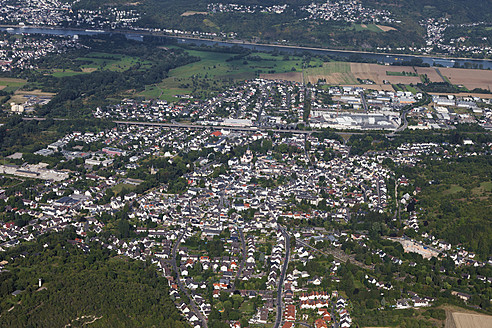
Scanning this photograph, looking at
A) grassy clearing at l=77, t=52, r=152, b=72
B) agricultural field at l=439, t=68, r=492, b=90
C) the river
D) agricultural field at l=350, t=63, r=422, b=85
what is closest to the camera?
agricultural field at l=439, t=68, r=492, b=90

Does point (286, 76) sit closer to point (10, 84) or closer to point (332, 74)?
point (332, 74)

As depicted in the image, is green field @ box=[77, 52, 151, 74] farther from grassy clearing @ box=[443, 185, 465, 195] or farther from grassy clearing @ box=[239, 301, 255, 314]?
grassy clearing @ box=[239, 301, 255, 314]

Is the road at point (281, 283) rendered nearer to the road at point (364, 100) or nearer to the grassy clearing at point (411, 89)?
the road at point (364, 100)

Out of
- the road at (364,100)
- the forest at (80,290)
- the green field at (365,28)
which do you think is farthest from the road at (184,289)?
the green field at (365,28)

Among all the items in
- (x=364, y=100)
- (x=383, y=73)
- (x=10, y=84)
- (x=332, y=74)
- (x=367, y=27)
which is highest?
(x=367, y=27)

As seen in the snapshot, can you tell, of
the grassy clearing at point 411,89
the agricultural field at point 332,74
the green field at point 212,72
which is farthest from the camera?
the agricultural field at point 332,74

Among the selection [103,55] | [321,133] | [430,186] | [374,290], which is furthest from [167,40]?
[374,290]

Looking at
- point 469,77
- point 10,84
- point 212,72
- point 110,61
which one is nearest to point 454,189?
point 469,77

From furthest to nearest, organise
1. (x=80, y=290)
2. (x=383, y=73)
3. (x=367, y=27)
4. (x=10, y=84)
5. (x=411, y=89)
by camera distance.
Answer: (x=367, y=27) → (x=383, y=73) → (x=411, y=89) → (x=10, y=84) → (x=80, y=290)

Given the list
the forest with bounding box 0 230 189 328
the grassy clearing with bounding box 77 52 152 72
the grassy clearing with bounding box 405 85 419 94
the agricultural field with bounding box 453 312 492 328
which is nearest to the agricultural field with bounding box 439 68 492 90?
the grassy clearing with bounding box 405 85 419 94
